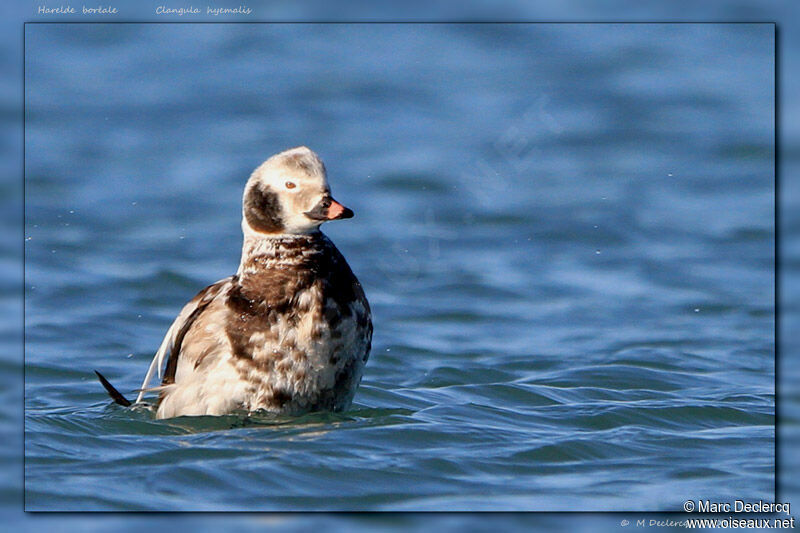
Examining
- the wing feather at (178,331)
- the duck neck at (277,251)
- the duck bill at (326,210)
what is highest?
the duck bill at (326,210)

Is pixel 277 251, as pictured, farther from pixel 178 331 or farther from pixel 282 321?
pixel 178 331

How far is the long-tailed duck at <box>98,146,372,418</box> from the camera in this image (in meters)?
8.09

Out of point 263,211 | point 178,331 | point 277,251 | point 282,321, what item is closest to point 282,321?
point 282,321

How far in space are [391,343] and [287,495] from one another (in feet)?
14.2

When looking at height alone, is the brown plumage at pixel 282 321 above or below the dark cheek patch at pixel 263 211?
below

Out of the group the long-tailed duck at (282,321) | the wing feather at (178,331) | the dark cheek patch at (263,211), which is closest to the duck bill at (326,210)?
the long-tailed duck at (282,321)

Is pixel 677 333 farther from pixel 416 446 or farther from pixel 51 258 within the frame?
pixel 51 258

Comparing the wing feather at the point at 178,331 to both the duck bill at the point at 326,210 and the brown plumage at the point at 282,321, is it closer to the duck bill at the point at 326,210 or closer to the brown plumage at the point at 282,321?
the brown plumage at the point at 282,321

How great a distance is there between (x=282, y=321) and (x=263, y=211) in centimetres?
67

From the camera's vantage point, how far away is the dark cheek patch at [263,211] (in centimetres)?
828

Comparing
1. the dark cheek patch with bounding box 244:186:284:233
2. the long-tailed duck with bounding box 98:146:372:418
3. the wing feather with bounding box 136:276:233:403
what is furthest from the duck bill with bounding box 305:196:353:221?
the wing feather with bounding box 136:276:233:403

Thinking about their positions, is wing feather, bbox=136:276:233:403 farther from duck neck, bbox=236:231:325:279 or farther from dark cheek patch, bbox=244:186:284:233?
dark cheek patch, bbox=244:186:284:233

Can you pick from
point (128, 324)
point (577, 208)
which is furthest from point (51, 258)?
point (577, 208)

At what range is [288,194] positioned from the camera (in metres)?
8.21
